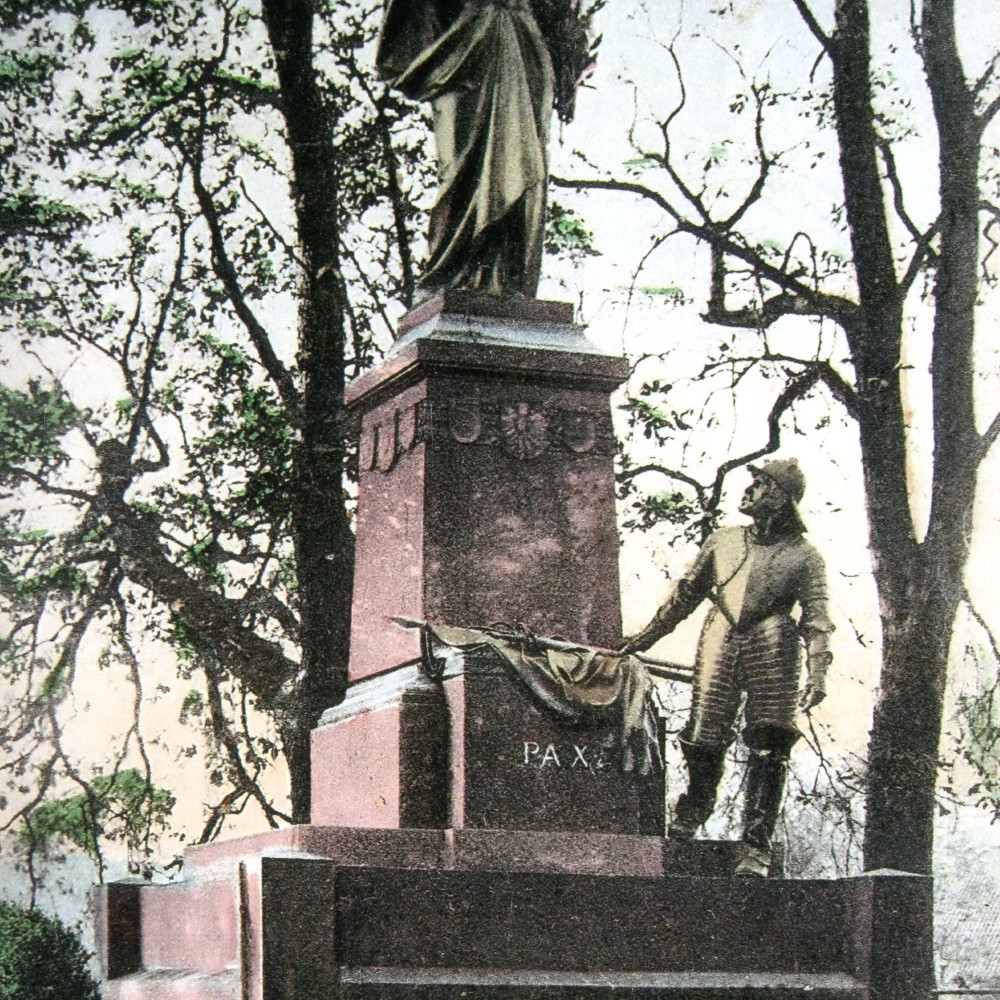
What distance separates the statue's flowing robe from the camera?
7.69m

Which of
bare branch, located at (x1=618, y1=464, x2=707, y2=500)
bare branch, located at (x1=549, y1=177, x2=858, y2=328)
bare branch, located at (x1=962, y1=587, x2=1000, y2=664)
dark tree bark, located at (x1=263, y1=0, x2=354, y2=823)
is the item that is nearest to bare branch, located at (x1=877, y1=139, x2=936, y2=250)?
bare branch, located at (x1=549, y1=177, x2=858, y2=328)

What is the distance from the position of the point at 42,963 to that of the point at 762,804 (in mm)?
10917

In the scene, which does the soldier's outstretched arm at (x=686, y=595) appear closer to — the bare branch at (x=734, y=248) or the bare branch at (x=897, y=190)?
Result: the bare branch at (x=734, y=248)

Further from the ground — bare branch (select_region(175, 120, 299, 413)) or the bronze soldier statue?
bare branch (select_region(175, 120, 299, 413))

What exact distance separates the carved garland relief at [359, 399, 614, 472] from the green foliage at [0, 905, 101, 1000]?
9.54 metres

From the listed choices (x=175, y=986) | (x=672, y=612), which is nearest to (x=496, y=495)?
(x=672, y=612)

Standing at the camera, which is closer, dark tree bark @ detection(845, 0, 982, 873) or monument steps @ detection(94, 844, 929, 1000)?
monument steps @ detection(94, 844, 929, 1000)

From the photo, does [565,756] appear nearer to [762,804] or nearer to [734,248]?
[762,804]

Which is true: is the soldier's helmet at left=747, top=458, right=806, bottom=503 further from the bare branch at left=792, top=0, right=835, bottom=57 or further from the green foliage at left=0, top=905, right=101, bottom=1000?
the green foliage at left=0, top=905, right=101, bottom=1000

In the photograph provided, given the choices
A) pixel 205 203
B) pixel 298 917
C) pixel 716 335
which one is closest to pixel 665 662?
pixel 298 917

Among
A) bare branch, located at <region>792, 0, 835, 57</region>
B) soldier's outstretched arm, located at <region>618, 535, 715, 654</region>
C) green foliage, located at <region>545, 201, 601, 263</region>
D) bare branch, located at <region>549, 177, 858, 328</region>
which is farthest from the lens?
green foliage, located at <region>545, 201, 601, 263</region>

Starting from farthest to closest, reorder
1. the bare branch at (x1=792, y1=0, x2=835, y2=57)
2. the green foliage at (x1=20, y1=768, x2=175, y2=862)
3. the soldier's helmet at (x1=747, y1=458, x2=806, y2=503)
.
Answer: the green foliage at (x1=20, y1=768, x2=175, y2=862) < the bare branch at (x1=792, y1=0, x2=835, y2=57) < the soldier's helmet at (x1=747, y1=458, x2=806, y2=503)

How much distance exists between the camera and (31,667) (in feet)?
46.1

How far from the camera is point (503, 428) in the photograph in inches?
287
